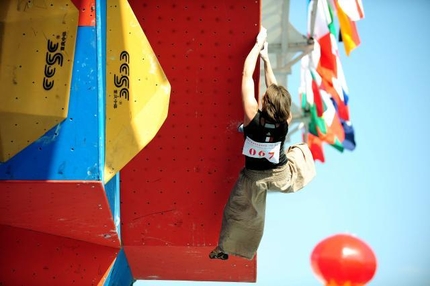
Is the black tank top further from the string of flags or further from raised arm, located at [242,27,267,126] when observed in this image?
the string of flags

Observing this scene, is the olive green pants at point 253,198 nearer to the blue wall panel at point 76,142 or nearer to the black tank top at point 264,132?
the black tank top at point 264,132

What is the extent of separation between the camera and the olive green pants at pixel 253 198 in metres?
4.96

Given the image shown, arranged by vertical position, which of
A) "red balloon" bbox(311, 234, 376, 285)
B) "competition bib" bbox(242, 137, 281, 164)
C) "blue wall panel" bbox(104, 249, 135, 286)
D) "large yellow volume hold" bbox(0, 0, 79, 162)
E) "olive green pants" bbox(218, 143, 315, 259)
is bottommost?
"red balloon" bbox(311, 234, 376, 285)

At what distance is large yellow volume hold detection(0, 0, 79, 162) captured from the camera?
4.09m

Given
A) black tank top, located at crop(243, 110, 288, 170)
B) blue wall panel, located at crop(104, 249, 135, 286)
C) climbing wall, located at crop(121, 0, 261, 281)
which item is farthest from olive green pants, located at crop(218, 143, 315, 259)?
blue wall panel, located at crop(104, 249, 135, 286)

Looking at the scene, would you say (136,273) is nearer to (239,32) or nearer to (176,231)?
(176,231)

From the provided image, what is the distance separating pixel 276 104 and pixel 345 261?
3.70 m

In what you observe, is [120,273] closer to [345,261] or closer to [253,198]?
[253,198]

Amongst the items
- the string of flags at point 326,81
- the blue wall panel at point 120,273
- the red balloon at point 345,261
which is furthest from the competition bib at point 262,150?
the string of flags at point 326,81

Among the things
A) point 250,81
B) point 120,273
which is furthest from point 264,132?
point 120,273

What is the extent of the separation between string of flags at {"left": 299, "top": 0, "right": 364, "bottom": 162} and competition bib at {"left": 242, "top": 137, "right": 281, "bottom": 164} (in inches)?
311

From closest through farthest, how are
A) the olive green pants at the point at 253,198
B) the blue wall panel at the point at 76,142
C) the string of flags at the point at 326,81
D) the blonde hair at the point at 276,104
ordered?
the blue wall panel at the point at 76,142 < the blonde hair at the point at 276,104 < the olive green pants at the point at 253,198 < the string of flags at the point at 326,81

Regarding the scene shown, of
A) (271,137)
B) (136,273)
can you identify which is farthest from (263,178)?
(136,273)

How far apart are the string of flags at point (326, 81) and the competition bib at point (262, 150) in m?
7.91
